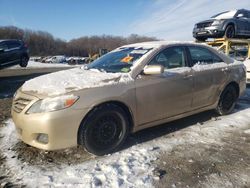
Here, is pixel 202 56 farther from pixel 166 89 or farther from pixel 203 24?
pixel 203 24

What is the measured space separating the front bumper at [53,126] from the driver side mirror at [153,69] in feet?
3.68

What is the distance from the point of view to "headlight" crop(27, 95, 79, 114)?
325 cm

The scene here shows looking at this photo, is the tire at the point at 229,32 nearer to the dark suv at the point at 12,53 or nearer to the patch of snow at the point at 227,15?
the patch of snow at the point at 227,15

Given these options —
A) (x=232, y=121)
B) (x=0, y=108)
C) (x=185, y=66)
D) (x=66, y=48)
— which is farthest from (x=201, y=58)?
(x=66, y=48)

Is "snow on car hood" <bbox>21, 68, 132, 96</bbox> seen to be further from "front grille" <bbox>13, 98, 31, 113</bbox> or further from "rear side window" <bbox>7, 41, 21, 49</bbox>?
"rear side window" <bbox>7, 41, 21, 49</bbox>

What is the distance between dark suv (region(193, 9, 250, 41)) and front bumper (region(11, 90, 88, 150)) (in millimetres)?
9537

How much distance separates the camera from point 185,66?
461cm

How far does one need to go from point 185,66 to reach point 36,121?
262 centimetres

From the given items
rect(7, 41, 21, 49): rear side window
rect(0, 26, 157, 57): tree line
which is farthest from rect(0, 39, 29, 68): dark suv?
rect(0, 26, 157, 57): tree line

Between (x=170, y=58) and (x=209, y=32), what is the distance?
7911mm

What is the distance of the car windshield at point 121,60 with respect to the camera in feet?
13.6

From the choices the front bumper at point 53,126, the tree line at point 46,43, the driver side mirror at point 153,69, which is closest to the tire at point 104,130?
the front bumper at point 53,126

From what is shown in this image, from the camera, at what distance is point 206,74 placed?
4.89 m

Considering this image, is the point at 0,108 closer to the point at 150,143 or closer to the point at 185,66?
the point at 150,143
